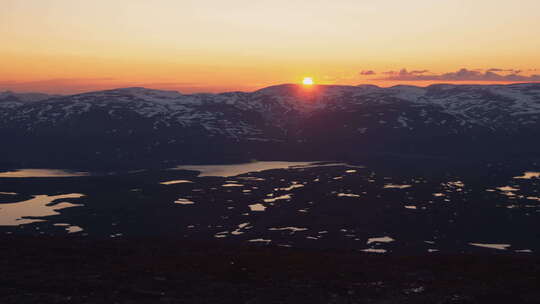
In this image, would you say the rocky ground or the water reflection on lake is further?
the water reflection on lake

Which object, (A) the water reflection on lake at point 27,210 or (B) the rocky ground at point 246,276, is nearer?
(B) the rocky ground at point 246,276

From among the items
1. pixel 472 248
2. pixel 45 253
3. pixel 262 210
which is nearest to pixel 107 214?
pixel 262 210

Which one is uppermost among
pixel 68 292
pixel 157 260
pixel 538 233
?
pixel 68 292

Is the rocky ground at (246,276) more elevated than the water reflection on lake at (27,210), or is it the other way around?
Result: the rocky ground at (246,276)

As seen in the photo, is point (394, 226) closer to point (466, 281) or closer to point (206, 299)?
point (466, 281)

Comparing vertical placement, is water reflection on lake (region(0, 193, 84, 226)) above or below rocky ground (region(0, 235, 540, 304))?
below
